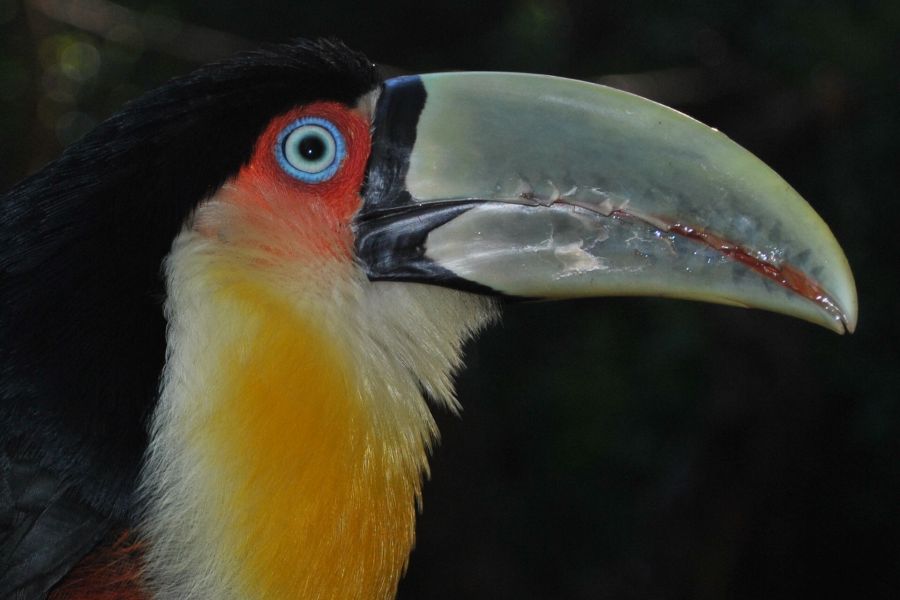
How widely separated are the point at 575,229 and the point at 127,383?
2.96ft

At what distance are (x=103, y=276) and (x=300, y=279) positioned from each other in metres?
0.37

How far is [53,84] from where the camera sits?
6.32m

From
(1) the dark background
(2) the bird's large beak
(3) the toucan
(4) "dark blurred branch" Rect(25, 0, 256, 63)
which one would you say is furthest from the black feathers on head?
(4) "dark blurred branch" Rect(25, 0, 256, 63)

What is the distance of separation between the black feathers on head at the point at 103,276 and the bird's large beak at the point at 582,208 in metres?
0.36

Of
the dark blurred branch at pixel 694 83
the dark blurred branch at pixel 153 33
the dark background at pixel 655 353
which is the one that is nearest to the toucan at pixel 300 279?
the dark background at pixel 655 353

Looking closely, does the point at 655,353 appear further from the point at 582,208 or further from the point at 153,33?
the point at 582,208

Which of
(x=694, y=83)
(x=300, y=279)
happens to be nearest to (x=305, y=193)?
(x=300, y=279)

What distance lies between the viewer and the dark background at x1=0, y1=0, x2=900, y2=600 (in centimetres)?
548

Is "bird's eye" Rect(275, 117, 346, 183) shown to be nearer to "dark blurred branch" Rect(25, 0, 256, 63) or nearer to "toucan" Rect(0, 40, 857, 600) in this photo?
"toucan" Rect(0, 40, 857, 600)

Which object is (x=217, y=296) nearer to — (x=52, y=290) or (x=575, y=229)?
(x=52, y=290)

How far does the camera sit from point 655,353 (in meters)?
6.36

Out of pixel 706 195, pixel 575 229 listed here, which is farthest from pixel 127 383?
pixel 706 195

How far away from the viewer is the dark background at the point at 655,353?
5.48 m

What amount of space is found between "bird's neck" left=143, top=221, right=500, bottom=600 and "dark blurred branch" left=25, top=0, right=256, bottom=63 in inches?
171
